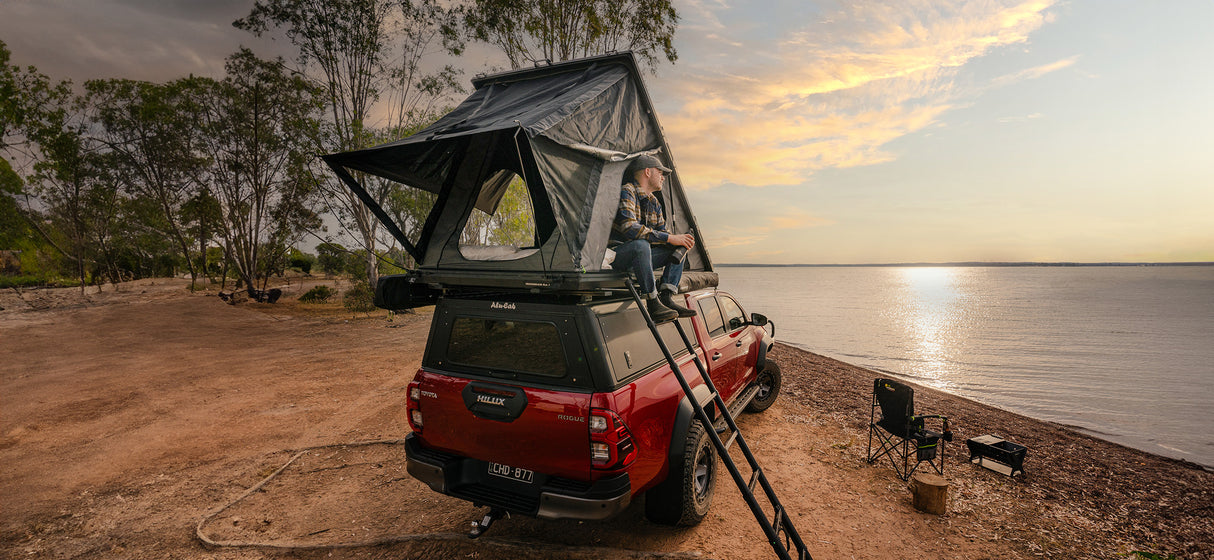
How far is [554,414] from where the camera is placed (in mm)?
3098

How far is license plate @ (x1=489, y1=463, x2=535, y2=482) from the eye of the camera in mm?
3288

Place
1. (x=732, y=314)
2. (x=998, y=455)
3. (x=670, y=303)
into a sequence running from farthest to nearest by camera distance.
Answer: (x=732, y=314), (x=998, y=455), (x=670, y=303)

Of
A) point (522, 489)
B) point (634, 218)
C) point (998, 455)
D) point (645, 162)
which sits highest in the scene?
point (645, 162)

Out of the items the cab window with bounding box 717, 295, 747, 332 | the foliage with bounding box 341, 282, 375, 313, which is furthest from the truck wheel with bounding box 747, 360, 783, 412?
the foliage with bounding box 341, 282, 375, 313

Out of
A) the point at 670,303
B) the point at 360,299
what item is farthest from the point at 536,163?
the point at 360,299

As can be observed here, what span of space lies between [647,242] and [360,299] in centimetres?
2326

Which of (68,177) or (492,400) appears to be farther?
(68,177)

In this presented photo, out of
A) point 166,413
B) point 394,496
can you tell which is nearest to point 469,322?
point 394,496

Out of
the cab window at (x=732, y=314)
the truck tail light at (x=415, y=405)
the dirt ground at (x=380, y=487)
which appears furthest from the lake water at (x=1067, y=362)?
the truck tail light at (x=415, y=405)

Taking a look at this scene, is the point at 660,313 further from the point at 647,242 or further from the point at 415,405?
the point at 415,405

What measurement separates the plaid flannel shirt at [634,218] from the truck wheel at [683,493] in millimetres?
1680

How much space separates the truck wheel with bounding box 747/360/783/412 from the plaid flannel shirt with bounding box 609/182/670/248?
12.6 ft

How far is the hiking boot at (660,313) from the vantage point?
390 cm

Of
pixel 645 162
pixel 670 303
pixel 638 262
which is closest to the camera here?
pixel 638 262
